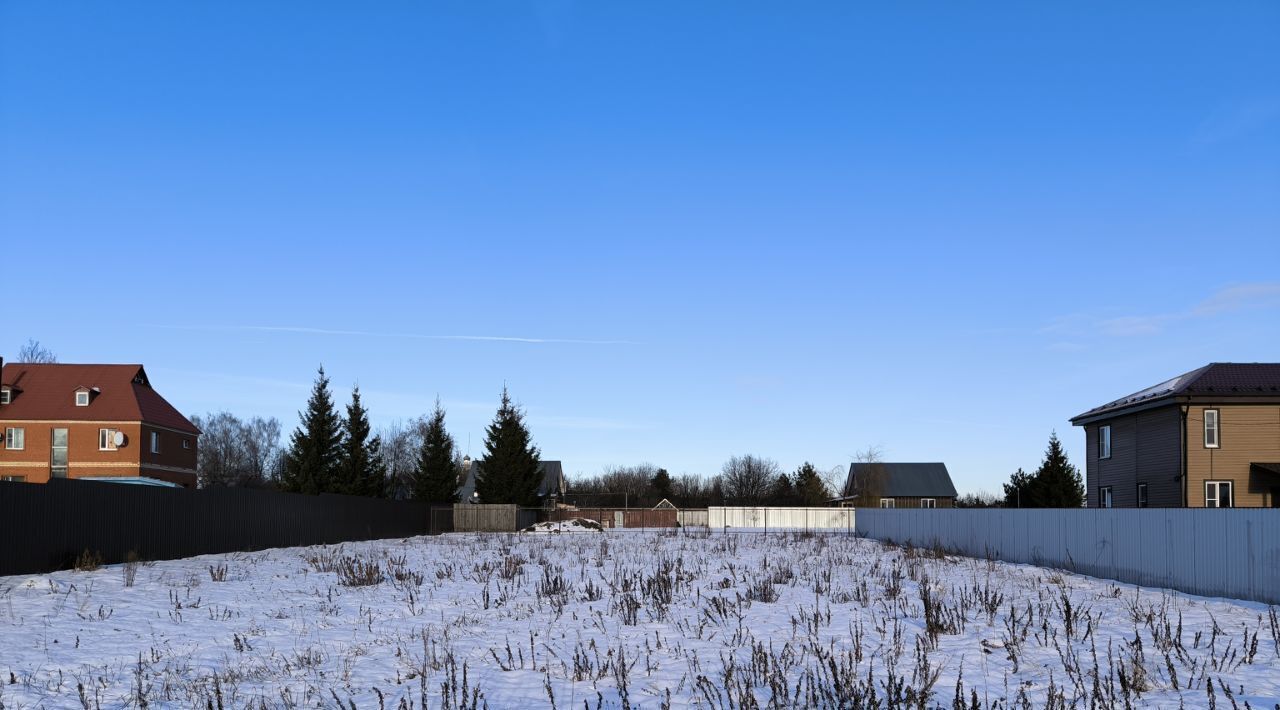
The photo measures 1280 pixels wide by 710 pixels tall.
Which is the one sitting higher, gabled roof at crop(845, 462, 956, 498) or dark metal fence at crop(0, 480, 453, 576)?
dark metal fence at crop(0, 480, 453, 576)

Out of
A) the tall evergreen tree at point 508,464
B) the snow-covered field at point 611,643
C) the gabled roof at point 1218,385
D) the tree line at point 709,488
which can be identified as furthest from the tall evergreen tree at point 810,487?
the snow-covered field at point 611,643

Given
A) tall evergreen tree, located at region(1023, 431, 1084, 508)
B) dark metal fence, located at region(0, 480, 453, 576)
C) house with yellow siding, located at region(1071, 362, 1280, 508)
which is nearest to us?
dark metal fence, located at region(0, 480, 453, 576)

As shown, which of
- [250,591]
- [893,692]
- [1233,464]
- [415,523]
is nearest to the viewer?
[893,692]

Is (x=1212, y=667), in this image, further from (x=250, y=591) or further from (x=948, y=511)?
(x=948, y=511)

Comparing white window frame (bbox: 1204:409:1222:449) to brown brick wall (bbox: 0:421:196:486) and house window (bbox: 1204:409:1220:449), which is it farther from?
brown brick wall (bbox: 0:421:196:486)

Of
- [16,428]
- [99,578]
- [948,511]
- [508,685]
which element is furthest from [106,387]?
[508,685]

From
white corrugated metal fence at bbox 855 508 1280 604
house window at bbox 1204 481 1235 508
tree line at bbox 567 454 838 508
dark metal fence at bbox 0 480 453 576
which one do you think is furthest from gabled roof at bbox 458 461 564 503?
white corrugated metal fence at bbox 855 508 1280 604

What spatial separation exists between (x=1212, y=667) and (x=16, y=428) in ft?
183

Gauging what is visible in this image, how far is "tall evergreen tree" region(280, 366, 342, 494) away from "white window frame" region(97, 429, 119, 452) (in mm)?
10032

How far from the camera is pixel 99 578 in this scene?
17.7 m

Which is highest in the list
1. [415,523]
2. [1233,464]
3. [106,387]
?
[106,387]

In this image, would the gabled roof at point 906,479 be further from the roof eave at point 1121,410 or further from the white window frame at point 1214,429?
the white window frame at point 1214,429

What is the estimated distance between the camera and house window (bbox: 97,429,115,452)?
50.8m

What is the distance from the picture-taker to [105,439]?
50.9 meters
